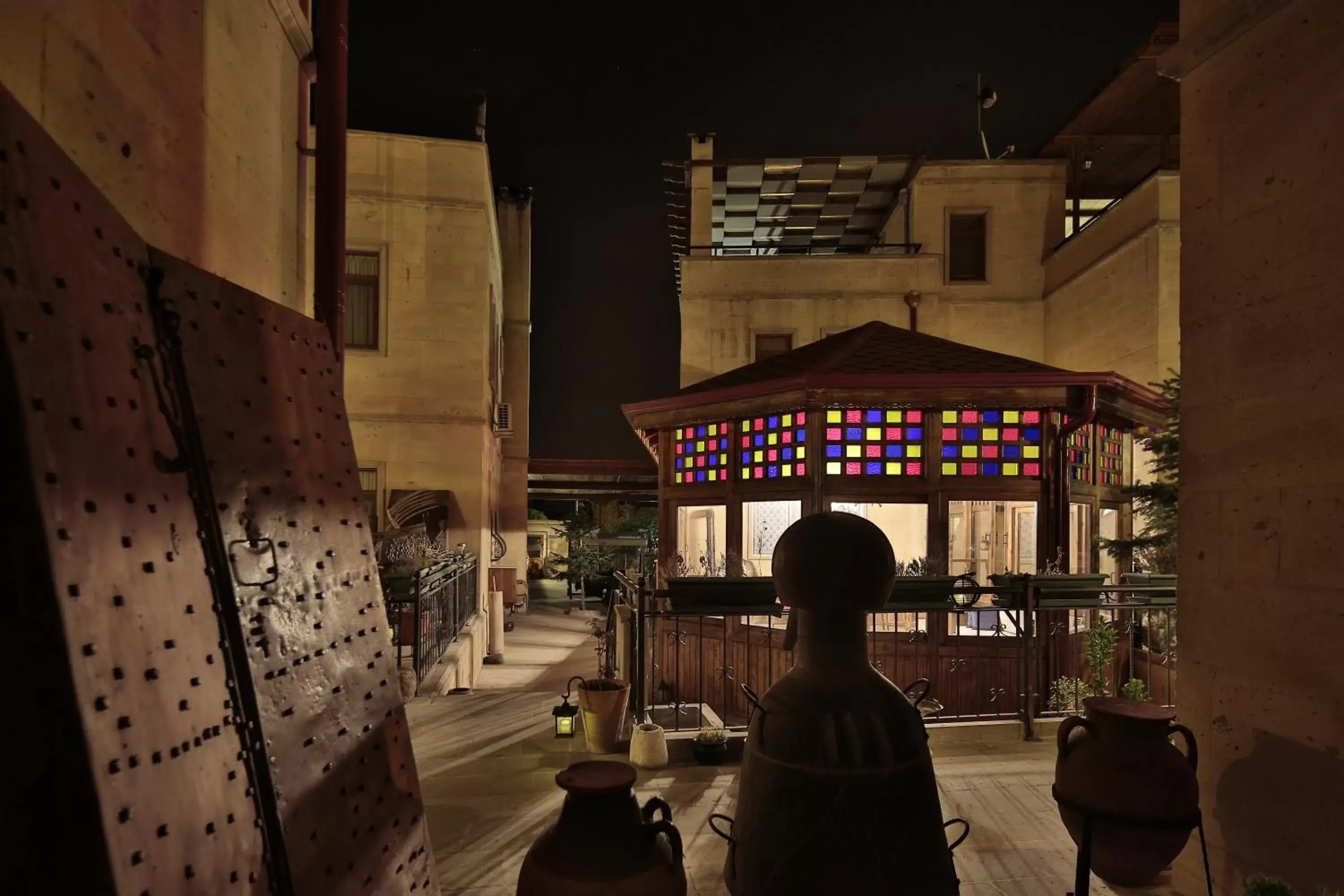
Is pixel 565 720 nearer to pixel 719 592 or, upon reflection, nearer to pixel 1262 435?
pixel 719 592

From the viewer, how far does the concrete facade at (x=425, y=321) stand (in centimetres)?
1480

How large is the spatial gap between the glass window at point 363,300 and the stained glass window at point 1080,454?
13.1 meters

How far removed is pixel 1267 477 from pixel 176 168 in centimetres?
611

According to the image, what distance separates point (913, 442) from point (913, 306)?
861 centimetres

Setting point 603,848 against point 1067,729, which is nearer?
point 603,848

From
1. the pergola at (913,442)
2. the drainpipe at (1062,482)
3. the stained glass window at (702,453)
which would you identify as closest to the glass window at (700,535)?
the pergola at (913,442)

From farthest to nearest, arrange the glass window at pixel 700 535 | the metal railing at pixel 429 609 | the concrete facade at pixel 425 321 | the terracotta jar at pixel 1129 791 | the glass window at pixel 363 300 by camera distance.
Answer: the glass window at pixel 363 300 < the concrete facade at pixel 425 321 < the glass window at pixel 700 535 < the metal railing at pixel 429 609 < the terracotta jar at pixel 1129 791

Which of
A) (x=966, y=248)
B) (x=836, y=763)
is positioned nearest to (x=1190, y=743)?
(x=836, y=763)

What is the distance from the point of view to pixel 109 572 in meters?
2.22

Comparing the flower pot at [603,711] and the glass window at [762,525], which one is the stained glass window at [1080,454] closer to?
the glass window at [762,525]

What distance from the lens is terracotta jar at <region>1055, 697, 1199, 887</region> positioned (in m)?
2.98

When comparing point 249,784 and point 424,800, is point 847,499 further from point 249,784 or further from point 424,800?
point 249,784

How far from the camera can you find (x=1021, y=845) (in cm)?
443

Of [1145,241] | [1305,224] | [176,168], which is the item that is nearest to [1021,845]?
[1305,224]
